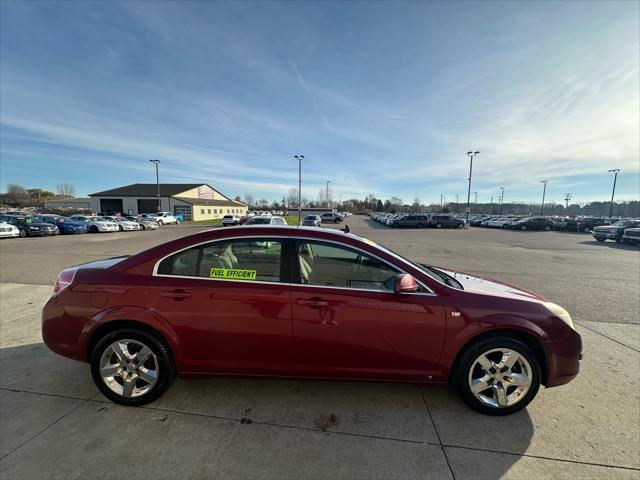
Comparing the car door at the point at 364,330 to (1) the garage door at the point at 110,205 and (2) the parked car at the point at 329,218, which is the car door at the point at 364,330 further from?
(1) the garage door at the point at 110,205

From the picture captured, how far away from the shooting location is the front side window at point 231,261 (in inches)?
101

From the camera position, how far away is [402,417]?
8.07ft

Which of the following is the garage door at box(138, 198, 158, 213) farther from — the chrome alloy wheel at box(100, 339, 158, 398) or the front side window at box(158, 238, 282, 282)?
the front side window at box(158, 238, 282, 282)

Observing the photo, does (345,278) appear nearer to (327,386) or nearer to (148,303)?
(327,386)

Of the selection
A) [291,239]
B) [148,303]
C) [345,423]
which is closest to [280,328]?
[291,239]

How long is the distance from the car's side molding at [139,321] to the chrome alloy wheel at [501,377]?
2.70 metres

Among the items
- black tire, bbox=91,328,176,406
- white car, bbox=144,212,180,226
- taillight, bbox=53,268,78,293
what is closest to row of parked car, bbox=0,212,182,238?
white car, bbox=144,212,180,226

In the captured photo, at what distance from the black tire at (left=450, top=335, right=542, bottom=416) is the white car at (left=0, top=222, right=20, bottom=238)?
27703mm

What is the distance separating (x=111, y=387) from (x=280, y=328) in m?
1.73

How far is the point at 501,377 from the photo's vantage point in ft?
8.21

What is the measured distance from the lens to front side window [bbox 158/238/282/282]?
2564 millimetres

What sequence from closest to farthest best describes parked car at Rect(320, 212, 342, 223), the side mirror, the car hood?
1. the side mirror
2. the car hood
3. parked car at Rect(320, 212, 342, 223)

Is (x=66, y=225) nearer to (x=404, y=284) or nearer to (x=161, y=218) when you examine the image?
(x=161, y=218)

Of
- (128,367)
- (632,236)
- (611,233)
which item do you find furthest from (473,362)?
(611,233)
